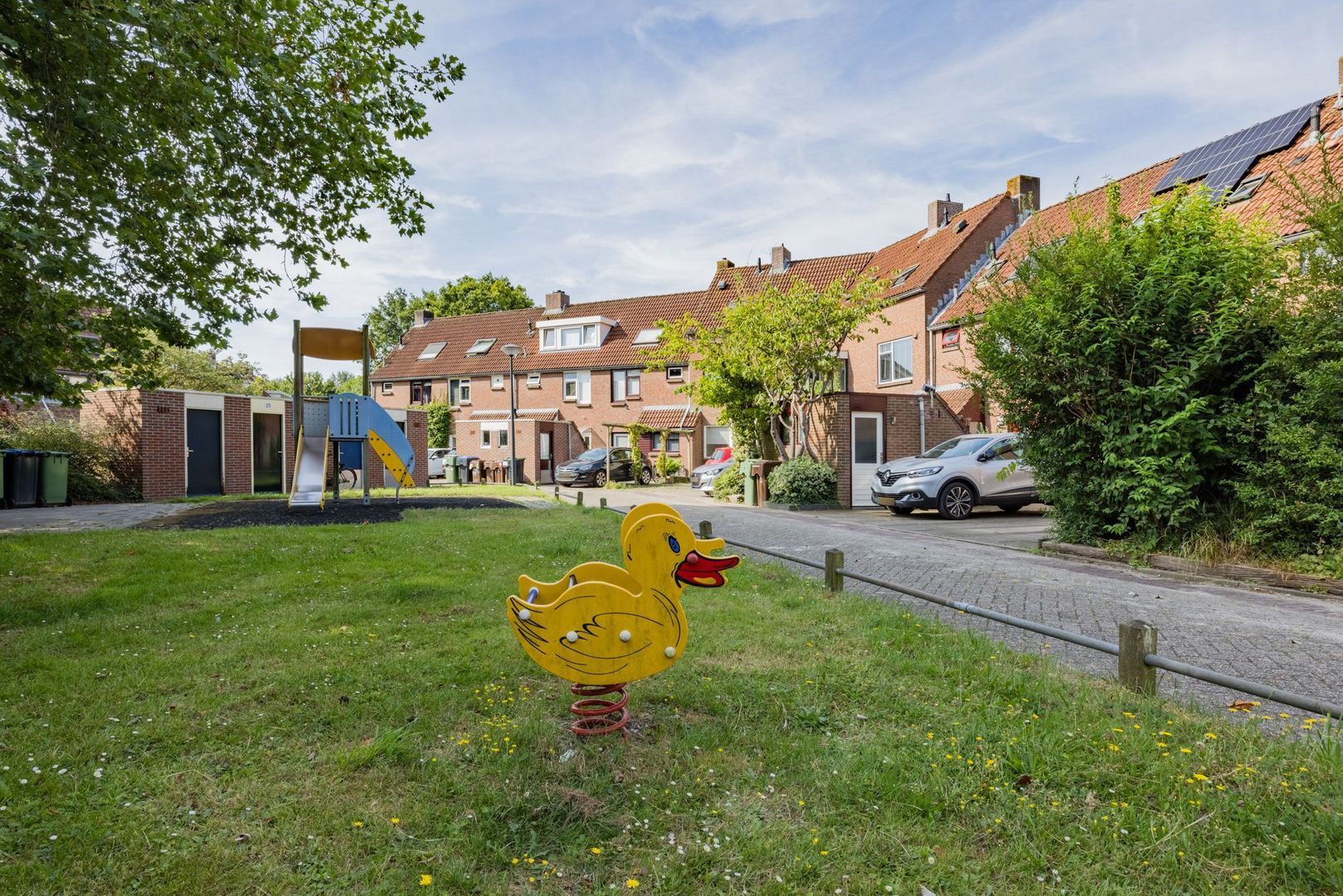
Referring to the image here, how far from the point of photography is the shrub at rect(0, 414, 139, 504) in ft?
57.1

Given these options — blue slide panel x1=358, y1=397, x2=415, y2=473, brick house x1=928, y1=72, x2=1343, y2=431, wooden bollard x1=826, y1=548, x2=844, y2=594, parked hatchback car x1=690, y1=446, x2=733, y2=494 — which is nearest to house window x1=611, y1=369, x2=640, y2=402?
parked hatchback car x1=690, y1=446, x2=733, y2=494

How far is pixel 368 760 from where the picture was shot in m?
3.51

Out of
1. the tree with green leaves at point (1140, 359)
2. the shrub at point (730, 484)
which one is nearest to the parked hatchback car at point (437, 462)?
the shrub at point (730, 484)

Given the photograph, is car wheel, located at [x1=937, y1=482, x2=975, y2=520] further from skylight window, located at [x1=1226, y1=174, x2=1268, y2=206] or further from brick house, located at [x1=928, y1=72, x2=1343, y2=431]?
skylight window, located at [x1=1226, y1=174, x2=1268, y2=206]

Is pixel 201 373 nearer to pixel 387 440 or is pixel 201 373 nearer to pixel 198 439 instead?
pixel 198 439

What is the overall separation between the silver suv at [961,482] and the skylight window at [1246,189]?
745 centimetres

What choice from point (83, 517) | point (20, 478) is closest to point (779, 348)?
point (83, 517)

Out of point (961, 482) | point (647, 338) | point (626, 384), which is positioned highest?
point (647, 338)

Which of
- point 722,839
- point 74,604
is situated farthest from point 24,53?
point 722,839

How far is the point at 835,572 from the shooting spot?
7.15 m

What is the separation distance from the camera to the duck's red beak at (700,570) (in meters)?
3.89

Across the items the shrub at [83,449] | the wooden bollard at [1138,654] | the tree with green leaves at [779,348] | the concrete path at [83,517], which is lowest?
the wooden bollard at [1138,654]

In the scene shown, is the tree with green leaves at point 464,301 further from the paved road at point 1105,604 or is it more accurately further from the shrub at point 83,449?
the paved road at point 1105,604

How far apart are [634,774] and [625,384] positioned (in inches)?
1381
